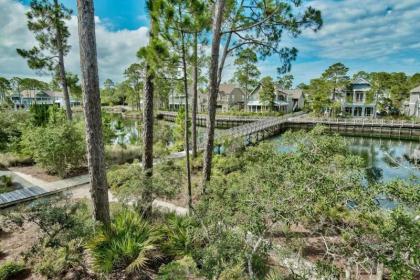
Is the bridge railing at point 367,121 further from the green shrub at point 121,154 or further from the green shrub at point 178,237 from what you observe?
the green shrub at point 178,237

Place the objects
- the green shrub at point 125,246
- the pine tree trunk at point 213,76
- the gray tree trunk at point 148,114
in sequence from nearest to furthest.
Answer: the green shrub at point 125,246 → the gray tree trunk at point 148,114 → the pine tree trunk at point 213,76

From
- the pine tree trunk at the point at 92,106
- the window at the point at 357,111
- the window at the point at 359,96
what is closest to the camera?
the pine tree trunk at the point at 92,106

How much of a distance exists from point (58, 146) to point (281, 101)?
46.3 metres

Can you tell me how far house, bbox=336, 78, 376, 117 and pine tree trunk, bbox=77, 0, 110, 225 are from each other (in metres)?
43.4

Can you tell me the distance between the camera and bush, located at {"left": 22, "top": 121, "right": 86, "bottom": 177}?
1093cm

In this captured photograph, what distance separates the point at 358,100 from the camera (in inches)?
1617

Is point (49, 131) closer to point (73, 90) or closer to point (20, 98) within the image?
point (73, 90)

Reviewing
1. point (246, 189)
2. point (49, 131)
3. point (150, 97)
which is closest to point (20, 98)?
point (49, 131)

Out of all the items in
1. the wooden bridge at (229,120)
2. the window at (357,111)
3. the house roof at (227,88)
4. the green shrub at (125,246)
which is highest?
the house roof at (227,88)

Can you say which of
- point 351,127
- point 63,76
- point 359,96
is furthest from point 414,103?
point 63,76

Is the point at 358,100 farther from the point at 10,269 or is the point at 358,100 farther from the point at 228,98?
the point at 10,269

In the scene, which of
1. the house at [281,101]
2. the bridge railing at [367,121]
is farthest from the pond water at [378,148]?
the house at [281,101]

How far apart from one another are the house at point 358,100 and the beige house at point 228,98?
2042 centimetres

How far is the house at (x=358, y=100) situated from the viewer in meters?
39.7
